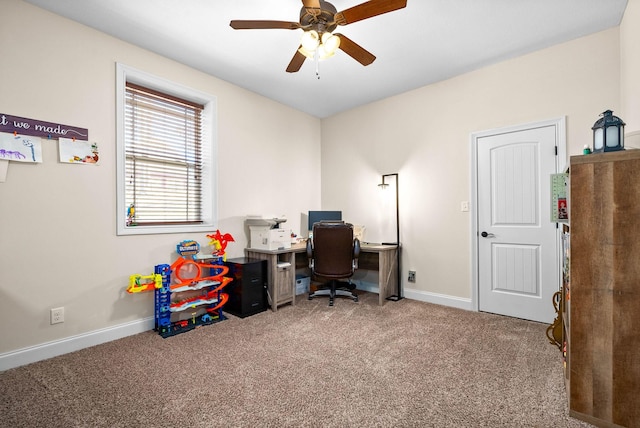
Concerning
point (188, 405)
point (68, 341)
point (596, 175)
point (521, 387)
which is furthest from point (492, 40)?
point (68, 341)

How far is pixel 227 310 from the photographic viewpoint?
3.43m

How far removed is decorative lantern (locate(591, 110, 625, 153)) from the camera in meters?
1.60

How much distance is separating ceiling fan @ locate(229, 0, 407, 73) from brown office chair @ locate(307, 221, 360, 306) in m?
1.92

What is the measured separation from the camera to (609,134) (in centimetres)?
162

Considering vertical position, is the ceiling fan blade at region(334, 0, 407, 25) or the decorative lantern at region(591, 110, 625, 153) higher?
the ceiling fan blade at region(334, 0, 407, 25)

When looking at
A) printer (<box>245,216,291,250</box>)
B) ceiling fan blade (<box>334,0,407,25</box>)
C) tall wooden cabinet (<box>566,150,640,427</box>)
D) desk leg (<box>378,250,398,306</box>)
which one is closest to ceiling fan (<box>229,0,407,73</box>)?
ceiling fan blade (<box>334,0,407,25</box>)

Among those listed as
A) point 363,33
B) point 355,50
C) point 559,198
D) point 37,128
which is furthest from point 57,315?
point 559,198

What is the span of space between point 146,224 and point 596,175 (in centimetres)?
352

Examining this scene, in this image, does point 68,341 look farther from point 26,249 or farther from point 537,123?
point 537,123

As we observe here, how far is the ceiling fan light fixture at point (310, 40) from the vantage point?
2129 mm

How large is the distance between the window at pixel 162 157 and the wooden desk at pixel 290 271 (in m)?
0.81

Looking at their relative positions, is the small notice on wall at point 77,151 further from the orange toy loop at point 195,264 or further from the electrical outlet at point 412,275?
the electrical outlet at point 412,275

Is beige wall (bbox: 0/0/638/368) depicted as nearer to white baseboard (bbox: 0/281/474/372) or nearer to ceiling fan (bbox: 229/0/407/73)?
white baseboard (bbox: 0/281/474/372)

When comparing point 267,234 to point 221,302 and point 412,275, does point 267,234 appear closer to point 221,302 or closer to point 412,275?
point 221,302
